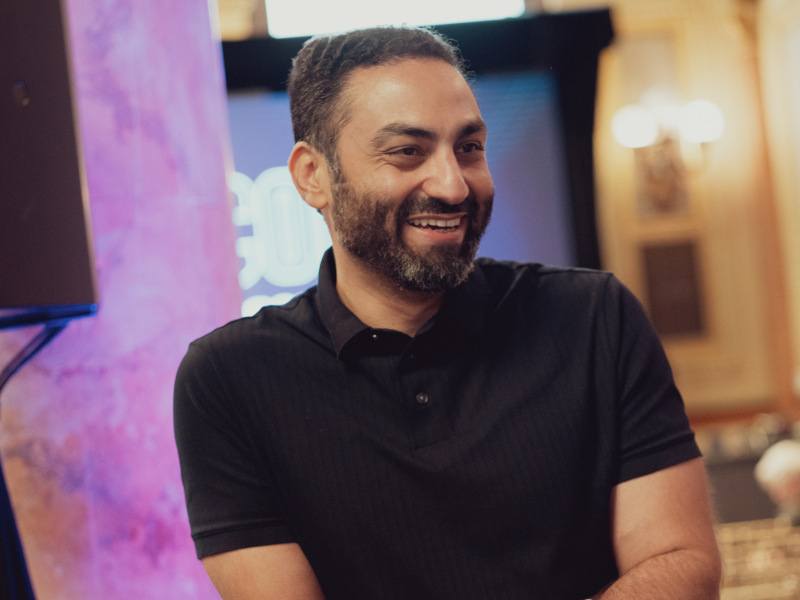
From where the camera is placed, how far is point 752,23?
7113mm

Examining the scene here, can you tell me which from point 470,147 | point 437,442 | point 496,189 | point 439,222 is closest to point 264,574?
point 437,442

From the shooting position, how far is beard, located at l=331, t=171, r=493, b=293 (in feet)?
4.21

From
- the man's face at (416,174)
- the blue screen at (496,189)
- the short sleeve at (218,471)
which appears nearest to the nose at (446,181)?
the man's face at (416,174)

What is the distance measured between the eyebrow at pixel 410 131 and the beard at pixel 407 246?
0.08m

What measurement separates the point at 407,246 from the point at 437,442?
264mm

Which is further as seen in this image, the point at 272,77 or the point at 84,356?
the point at 272,77

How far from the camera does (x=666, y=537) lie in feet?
4.03

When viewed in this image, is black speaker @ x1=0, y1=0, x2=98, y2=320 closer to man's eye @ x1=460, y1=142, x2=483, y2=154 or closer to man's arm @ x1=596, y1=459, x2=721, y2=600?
man's eye @ x1=460, y1=142, x2=483, y2=154

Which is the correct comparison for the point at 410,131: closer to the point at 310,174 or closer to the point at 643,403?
the point at 310,174

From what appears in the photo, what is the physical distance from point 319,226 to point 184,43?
10.2 ft

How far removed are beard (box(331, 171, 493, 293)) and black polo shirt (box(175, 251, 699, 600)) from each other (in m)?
0.07

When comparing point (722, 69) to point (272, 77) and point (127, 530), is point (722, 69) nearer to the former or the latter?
point (272, 77)

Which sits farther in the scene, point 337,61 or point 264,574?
point 337,61

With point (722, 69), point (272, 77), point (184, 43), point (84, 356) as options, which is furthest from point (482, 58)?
point (84, 356)
